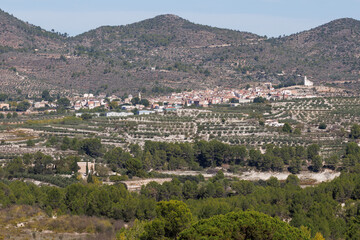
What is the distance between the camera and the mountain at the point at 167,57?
109688 millimetres

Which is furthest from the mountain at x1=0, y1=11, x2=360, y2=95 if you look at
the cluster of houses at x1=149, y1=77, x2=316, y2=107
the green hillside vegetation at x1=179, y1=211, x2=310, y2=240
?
the green hillside vegetation at x1=179, y1=211, x2=310, y2=240

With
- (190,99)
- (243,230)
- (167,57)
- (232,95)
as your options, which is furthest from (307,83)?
(243,230)

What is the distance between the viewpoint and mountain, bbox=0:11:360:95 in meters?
110

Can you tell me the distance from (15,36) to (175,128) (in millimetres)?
81979

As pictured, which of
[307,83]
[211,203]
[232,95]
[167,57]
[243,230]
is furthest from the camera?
[167,57]

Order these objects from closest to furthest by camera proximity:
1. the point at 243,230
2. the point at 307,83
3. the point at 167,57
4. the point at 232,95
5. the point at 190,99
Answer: the point at 243,230
the point at 190,99
the point at 232,95
the point at 307,83
the point at 167,57

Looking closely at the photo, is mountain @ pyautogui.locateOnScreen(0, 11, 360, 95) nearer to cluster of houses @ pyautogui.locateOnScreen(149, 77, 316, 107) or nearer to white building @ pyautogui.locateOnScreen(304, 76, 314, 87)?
white building @ pyautogui.locateOnScreen(304, 76, 314, 87)

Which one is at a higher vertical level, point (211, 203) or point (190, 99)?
point (190, 99)

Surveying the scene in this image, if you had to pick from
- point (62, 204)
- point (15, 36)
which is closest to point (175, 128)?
point (62, 204)

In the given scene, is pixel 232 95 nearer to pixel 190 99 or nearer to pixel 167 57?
pixel 190 99

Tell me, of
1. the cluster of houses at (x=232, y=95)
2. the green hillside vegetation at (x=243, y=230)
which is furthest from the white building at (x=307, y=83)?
the green hillside vegetation at (x=243, y=230)

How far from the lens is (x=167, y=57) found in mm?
136250

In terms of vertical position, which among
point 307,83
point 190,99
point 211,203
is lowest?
point 211,203

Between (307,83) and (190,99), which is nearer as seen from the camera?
(190,99)
